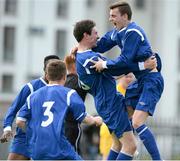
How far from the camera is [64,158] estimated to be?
35.2 ft

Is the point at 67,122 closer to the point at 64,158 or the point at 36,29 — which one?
the point at 64,158

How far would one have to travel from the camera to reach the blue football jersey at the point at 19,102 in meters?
12.0

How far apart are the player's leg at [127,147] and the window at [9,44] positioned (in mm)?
52274

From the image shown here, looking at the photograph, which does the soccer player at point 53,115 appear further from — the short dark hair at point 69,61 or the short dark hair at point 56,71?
the short dark hair at point 69,61

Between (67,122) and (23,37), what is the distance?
51244 mm

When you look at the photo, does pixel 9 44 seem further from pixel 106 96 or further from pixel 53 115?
pixel 53 115

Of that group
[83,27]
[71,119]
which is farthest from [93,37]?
[71,119]

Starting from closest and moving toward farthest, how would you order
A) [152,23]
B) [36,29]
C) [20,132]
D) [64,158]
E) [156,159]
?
[64,158], [156,159], [20,132], [36,29], [152,23]

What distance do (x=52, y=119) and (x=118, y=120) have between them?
164 centimetres

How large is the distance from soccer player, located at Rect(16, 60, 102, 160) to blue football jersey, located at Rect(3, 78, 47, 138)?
105cm

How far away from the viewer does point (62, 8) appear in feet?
211

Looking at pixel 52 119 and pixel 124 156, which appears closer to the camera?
pixel 52 119

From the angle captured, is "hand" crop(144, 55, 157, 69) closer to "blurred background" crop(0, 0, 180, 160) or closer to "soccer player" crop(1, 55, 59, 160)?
"soccer player" crop(1, 55, 59, 160)

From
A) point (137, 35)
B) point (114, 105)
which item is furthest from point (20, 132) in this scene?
point (137, 35)
